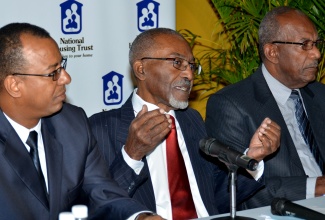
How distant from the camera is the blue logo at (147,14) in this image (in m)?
4.83

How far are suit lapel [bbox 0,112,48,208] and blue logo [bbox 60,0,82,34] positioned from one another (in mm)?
1399

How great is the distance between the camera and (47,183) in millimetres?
3238

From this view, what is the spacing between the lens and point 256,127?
4.16 m

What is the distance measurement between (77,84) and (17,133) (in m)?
1.38

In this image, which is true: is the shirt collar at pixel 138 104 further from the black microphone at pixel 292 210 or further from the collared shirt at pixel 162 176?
the black microphone at pixel 292 210

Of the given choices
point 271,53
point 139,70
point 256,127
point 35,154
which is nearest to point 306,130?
point 256,127

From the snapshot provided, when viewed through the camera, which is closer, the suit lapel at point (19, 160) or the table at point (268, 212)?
the suit lapel at point (19, 160)

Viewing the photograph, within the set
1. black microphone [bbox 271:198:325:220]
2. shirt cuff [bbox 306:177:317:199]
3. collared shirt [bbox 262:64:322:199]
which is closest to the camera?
black microphone [bbox 271:198:325:220]

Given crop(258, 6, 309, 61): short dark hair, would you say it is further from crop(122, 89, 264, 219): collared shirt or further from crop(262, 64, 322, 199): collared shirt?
crop(122, 89, 264, 219): collared shirt

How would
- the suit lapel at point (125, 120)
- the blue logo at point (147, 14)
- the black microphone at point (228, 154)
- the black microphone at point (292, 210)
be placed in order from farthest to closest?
the blue logo at point (147, 14) → the suit lapel at point (125, 120) → the black microphone at point (292, 210) → the black microphone at point (228, 154)

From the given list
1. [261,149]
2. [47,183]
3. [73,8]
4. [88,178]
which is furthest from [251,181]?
[73,8]

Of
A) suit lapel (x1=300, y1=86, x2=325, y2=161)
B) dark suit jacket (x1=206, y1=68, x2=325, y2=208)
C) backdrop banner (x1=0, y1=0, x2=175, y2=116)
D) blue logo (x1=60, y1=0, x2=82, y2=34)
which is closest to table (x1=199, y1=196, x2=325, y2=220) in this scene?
dark suit jacket (x1=206, y1=68, x2=325, y2=208)

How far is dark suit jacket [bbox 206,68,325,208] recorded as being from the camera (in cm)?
406

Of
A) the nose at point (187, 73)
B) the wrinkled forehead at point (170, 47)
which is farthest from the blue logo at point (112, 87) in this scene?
the nose at point (187, 73)
